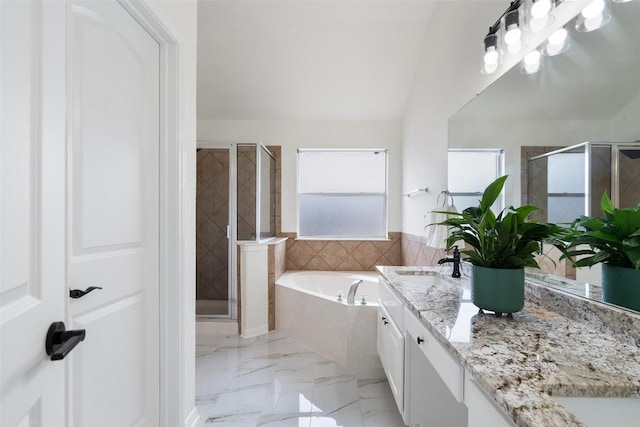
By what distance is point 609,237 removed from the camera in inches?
38.6

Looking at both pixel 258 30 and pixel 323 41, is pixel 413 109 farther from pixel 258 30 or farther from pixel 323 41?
pixel 258 30

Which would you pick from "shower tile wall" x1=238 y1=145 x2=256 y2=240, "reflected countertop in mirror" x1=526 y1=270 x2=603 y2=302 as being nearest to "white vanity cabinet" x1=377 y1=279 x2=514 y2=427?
"reflected countertop in mirror" x1=526 y1=270 x2=603 y2=302

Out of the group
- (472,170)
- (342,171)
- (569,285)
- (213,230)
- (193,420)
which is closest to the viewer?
(569,285)

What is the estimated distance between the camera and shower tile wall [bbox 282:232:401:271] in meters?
3.78

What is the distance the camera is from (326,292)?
352 cm

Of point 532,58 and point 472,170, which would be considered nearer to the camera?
point 532,58

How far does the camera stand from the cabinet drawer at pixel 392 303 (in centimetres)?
163

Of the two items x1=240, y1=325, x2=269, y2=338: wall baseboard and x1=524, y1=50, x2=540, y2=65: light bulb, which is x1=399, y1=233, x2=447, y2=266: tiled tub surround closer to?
x1=524, y1=50, x2=540, y2=65: light bulb

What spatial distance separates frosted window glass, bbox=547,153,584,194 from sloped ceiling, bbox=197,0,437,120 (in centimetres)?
198

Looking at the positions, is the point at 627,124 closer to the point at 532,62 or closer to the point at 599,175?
the point at 599,175

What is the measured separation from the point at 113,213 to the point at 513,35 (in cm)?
187

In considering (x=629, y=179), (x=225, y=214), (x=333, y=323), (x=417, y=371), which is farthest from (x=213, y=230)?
(x=629, y=179)

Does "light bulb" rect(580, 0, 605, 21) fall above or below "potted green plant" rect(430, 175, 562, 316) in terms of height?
above

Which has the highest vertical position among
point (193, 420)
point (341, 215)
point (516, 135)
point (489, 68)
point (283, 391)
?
point (489, 68)
